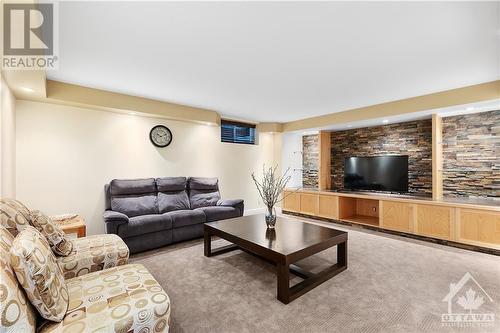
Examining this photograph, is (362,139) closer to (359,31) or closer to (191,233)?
(359,31)

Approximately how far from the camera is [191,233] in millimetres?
3709

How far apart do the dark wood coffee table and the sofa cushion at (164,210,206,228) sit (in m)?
0.65

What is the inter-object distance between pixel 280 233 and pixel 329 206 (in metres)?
2.76

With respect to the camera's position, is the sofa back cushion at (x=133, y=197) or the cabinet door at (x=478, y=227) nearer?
the cabinet door at (x=478, y=227)

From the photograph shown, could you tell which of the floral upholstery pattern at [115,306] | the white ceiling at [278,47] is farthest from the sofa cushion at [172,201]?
the floral upholstery pattern at [115,306]

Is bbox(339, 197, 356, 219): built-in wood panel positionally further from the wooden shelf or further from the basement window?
the basement window

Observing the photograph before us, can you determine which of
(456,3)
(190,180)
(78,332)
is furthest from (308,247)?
(190,180)

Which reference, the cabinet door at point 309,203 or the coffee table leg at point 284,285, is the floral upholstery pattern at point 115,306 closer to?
the coffee table leg at point 284,285

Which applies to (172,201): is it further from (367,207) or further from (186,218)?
(367,207)

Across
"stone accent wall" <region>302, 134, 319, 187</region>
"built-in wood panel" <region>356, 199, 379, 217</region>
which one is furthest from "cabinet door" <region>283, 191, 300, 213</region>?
"built-in wood panel" <region>356, 199, 379, 217</region>

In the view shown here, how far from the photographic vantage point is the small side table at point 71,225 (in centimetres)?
281

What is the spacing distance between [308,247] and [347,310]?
0.58m

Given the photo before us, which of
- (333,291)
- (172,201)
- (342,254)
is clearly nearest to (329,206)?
(342,254)

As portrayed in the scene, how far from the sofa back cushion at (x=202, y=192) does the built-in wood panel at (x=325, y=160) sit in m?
2.65
